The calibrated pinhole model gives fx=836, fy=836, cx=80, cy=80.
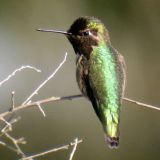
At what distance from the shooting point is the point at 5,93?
12.5m

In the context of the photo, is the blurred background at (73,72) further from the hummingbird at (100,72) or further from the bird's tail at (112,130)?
the bird's tail at (112,130)

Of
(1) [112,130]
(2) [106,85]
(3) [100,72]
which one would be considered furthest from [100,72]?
(1) [112,130]

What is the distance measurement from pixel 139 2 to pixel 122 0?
29cm

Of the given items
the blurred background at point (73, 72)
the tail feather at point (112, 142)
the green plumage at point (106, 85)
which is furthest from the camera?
the blurred background at point (73, 72)

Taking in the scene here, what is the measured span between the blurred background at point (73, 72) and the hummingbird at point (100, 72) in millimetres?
5720

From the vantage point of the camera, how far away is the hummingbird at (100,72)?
16.9ft

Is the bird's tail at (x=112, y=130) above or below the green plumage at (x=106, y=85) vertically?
below

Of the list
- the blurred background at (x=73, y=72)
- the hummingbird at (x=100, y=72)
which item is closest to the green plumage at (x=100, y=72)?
the hummingbird at (x=100, y=72)

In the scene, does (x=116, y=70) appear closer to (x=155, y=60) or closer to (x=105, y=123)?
(x=105, y=123)

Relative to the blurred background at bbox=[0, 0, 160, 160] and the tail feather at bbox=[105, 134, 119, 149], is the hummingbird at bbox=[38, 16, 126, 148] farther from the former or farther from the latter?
the blurred background at bbox=[0, 0, 160, 160]

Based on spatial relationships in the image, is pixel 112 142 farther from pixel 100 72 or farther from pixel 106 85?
pixel 100 72

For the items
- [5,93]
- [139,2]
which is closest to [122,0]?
[139,2]

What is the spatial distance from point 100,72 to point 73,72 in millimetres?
7676

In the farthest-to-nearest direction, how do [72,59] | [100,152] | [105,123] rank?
[72,59]
[100,152]
[105,123]
